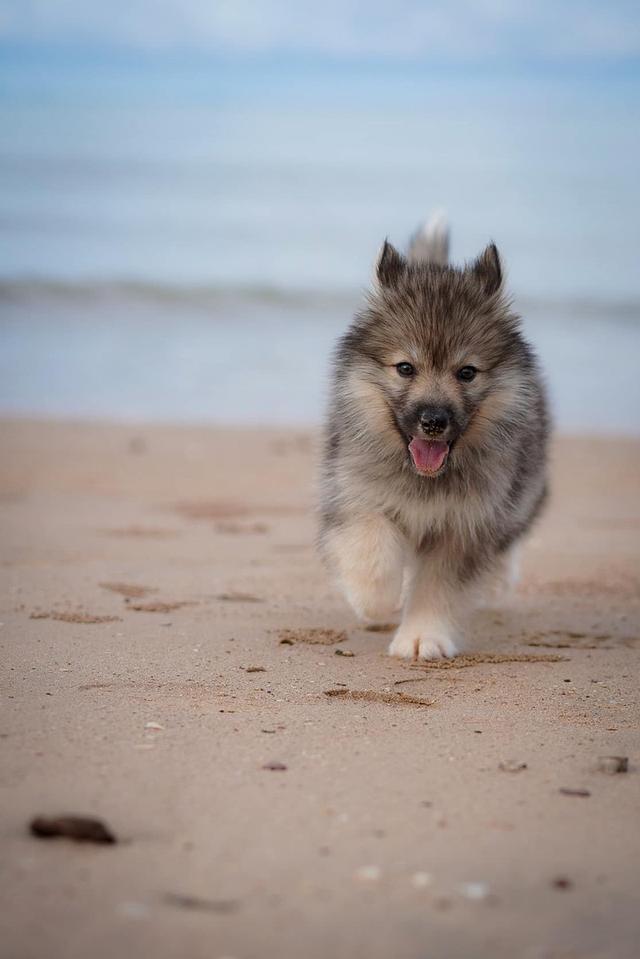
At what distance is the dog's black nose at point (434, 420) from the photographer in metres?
3.79

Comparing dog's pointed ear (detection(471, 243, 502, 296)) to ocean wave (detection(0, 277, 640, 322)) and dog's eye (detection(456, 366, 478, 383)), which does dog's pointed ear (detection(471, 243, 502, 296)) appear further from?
ocean wave (detection(0, 277, 640, 322))

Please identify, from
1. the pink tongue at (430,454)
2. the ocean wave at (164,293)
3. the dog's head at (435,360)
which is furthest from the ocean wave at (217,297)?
the pink tongue at (430,454)

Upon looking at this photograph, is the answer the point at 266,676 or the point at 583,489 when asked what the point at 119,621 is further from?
the point at 583,489

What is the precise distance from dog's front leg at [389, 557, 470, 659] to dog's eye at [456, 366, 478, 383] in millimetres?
660

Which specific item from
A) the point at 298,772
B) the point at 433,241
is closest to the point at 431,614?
the point at 298,772

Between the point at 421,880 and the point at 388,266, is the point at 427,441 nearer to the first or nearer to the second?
the point at 388,266

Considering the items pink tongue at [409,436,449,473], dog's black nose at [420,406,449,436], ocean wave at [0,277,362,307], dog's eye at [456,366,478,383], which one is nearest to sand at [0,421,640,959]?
pink tongue at [409,436,449,473]

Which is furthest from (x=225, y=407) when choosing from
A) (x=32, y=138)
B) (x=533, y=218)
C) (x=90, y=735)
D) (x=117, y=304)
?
(x=32, y=138)

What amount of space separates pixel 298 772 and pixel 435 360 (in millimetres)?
1769

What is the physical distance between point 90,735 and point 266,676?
2.79 ft

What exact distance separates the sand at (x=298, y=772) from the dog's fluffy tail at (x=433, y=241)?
4.81 feet

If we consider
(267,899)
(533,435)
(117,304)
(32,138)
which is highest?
(32,138)

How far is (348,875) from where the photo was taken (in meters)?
2.04

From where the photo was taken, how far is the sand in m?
1.88
